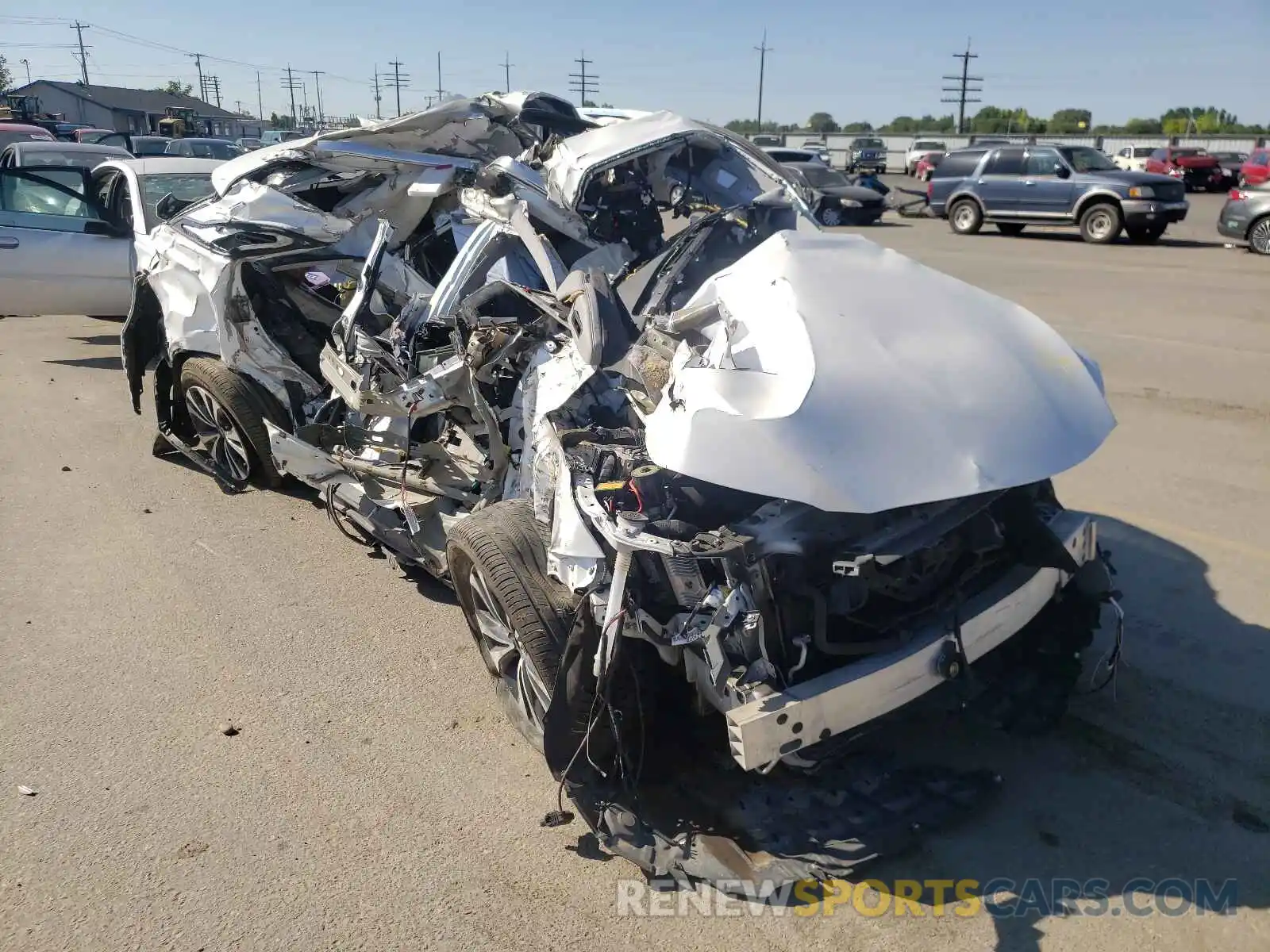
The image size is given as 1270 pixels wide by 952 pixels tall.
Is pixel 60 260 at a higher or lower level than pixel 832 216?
higher

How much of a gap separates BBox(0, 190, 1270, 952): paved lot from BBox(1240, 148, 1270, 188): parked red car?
73.1 feet

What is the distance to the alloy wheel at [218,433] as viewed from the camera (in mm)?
5961

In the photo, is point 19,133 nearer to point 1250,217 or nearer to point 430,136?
point 430,136

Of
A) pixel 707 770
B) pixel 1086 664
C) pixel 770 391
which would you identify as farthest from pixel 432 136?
pixel 1086 664

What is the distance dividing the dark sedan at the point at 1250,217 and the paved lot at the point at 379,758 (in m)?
12.2

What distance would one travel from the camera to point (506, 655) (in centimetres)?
357

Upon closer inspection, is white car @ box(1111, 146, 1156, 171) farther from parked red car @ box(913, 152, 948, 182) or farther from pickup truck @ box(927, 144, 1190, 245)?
pickup truck @ box(927, 144, 1190, 245)

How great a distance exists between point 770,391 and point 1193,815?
6.04ft

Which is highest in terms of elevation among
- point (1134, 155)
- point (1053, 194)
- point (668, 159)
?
point (1134, 155)

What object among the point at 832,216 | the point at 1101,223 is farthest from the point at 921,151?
the point at 1101,223

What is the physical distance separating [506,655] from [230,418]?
3153mm

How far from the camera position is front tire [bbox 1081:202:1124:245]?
1800 centimetres

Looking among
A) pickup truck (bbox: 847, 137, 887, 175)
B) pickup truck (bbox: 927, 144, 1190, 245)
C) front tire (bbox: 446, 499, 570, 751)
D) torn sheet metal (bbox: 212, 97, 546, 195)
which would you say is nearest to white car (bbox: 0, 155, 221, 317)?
torn sheet metal (bbox: 212, 97, 546, 195)

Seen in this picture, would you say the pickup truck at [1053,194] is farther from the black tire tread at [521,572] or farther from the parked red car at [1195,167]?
the black tire tread at [521,572]
